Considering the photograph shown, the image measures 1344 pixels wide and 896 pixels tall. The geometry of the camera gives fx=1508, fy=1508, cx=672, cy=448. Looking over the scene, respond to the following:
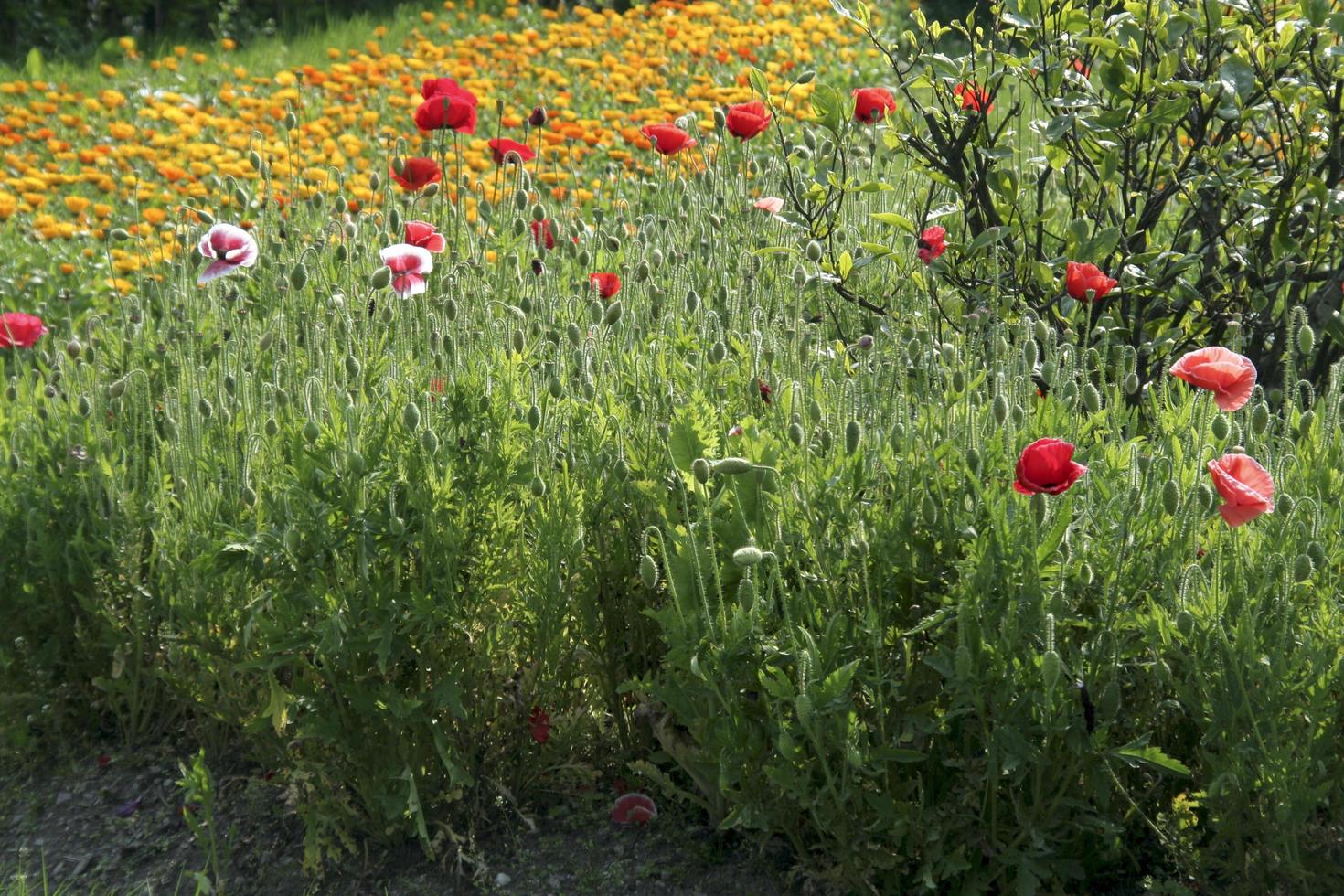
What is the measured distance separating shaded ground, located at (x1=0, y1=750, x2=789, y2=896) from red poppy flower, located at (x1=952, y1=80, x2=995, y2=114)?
1.77m

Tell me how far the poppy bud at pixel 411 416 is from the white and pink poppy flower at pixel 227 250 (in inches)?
29.3

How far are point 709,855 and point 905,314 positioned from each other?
1.47 m

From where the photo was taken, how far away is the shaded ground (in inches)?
96.5

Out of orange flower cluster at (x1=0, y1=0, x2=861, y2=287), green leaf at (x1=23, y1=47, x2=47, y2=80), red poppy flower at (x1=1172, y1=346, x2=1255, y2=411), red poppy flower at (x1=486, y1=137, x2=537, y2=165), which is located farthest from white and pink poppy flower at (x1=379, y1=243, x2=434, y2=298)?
green leaf at (x1=23, y1=47, x2=47, y2=80)

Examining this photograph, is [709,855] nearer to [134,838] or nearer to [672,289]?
[134,838]

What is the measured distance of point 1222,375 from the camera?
2.17 meters

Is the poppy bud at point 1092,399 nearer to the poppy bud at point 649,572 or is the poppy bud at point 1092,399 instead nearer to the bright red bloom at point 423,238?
the poppy bud at point 649,572

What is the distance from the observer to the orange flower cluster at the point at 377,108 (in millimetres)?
5559

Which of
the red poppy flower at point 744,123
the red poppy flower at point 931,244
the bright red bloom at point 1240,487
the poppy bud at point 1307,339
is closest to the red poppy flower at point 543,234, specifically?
the red poppy flower at point 744,123

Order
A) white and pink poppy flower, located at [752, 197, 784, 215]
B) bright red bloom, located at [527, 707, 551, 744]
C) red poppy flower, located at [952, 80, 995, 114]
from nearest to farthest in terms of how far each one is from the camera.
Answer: bright red bloom, located at [527, 707, 551, 744]
red poppy flower, located at [952, 80, 995, 114]
white and pink poppy flower, located at [752, 197, 784, 215]

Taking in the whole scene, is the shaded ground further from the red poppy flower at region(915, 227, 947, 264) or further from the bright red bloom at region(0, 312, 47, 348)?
the red poppy flower at region(915, 227, 947, 264)

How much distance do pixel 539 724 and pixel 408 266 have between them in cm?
94

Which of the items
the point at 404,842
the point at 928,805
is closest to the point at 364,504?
the point at 404,842

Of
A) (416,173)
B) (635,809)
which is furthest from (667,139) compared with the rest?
(635,809)
